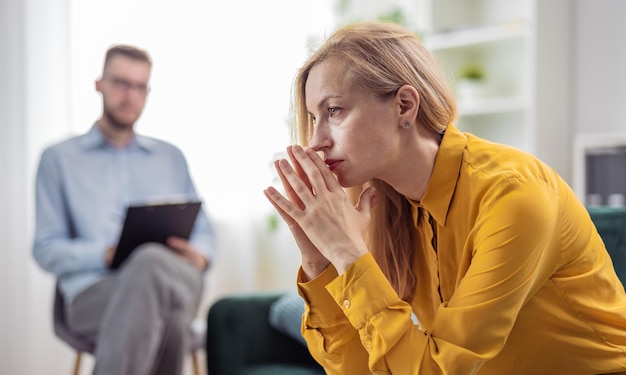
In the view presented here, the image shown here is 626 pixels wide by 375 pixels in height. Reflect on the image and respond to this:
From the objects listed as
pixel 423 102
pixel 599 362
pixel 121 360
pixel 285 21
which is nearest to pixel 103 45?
pixel 285 21

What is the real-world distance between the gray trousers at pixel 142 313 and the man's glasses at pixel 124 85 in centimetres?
69

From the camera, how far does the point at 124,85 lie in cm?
295

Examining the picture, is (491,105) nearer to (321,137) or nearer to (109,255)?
(109,255)

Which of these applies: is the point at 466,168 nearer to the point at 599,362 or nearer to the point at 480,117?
the point at 599,362

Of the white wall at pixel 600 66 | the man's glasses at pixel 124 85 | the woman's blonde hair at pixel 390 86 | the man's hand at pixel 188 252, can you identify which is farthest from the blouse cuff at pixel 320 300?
the white wall at pixel 600 66

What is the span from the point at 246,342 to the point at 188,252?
2.09ft

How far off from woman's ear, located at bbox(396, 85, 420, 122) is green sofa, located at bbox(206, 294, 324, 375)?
3.70ft

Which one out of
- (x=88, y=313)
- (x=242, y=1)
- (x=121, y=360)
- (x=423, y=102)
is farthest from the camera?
(x=242, y=1)

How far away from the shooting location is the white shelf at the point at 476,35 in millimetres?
3168

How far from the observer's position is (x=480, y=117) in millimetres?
3641

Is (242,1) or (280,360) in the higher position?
(242,1)

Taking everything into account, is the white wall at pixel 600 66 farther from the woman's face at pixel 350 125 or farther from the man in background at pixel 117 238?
the woman's face at pixel 350 125

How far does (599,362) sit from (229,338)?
1.19 m

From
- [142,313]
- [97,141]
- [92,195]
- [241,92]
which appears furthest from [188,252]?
[241,92]
